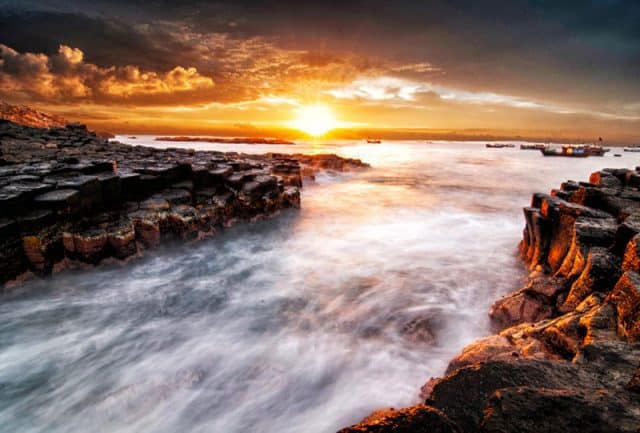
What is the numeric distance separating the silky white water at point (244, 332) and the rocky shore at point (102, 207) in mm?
376

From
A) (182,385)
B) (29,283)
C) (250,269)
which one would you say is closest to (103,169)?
(29,283)

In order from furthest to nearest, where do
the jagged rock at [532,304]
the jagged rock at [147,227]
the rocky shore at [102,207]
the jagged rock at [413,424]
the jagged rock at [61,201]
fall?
the jagged rock at [147,227]
the jagged rock at [61,201]
the rocky shore at [102,207]
the jagged rock at [532,304]
the jagged rock at [413,424]

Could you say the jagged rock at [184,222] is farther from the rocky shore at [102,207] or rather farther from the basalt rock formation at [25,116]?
the basalt rock formation at [25,116]

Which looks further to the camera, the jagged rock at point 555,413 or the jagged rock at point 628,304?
the jagged rock at point 628,304

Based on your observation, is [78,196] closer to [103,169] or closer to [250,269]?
[103,169]

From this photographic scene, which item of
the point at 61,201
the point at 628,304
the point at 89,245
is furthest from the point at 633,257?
the point at 61,201

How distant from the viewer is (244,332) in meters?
4.26

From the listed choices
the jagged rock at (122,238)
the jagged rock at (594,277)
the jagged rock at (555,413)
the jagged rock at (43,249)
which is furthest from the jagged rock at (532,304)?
the jagged rock at (43,249)

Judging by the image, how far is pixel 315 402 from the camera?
319 cm

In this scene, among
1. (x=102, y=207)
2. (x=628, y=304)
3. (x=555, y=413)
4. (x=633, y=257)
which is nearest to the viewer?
(x=555, y=413)

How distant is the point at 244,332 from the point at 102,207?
4.21 meters

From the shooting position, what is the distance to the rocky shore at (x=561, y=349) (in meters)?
1.31

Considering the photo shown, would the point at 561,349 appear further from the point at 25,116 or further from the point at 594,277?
the point at 25,116

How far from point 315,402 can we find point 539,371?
2.23m
